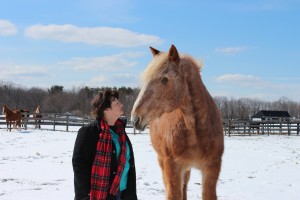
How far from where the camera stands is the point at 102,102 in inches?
117

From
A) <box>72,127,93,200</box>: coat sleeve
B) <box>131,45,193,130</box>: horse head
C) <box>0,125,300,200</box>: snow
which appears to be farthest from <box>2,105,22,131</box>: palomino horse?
<box>72,127,93,200</box>: coat sleeve

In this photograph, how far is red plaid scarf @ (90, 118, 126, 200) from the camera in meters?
2.77

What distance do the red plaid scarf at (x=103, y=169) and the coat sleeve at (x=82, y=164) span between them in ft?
0.15

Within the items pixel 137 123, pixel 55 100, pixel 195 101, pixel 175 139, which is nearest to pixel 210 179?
pixel 175 139

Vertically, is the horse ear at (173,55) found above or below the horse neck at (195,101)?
above

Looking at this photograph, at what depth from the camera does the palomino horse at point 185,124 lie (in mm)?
3670

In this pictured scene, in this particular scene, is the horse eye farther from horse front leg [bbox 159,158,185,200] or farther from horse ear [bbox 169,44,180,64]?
horse front leg [bbox 159,158,185,200]

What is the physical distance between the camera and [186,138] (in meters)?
3.87

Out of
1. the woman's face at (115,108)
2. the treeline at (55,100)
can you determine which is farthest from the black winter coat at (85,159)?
the treeline at (55,100)

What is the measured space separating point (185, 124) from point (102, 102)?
1.26 m

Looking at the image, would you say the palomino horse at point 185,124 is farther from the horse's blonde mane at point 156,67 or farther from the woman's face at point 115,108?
the woman's face at point 115,108

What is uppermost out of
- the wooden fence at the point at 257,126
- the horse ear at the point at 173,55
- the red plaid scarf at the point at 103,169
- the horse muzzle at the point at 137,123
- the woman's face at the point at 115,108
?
the horse ear at the point at 173,55

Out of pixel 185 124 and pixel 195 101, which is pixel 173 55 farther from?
pixel 185 124

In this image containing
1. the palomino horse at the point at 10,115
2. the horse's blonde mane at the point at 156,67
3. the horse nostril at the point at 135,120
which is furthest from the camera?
the palomino horse at the point at 10,115
